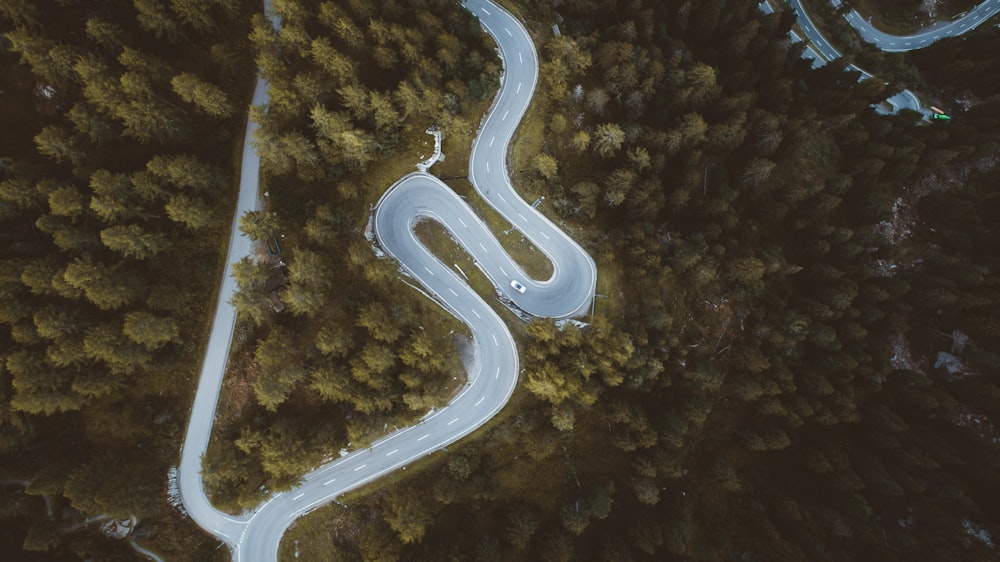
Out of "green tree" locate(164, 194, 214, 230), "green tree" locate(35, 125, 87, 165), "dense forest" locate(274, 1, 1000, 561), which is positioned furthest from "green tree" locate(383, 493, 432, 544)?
"green tree" locate(35, 125, 87, 165)

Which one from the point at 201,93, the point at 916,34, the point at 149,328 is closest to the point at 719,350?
the point at 149,328

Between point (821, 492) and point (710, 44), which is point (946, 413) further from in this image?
point (710, 44)

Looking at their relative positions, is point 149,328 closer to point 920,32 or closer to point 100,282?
point 100,282

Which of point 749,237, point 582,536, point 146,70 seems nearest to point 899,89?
point 749,237

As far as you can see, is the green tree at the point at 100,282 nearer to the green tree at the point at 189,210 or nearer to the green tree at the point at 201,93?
the green tree at the point at 189,210

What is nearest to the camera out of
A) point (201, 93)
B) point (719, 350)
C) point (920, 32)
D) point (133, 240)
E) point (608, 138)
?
point (133, 240)

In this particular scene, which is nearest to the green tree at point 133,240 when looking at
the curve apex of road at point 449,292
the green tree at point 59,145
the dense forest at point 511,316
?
the dense forest at point 511,316

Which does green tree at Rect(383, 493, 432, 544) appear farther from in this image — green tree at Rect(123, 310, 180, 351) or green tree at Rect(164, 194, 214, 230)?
green tree at Rect(164, 194, 214, 230)
